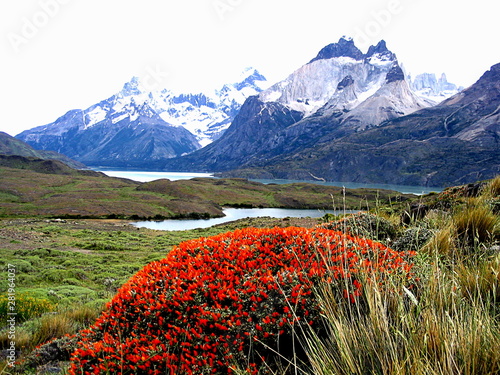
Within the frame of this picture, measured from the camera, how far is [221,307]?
407cm

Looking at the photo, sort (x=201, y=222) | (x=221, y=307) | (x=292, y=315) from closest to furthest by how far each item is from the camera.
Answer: (x=292, y=315)
(x=221, y=307)
(x=201, y=222)

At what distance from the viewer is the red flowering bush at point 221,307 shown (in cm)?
361

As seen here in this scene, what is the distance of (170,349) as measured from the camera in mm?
3789

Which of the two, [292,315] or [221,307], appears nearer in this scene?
[292,315]

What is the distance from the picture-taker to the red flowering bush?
3613 mm

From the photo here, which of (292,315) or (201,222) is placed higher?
(292,315)

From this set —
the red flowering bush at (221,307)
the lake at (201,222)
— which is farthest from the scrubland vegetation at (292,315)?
the lake at (201,222)

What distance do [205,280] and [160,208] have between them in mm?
97452

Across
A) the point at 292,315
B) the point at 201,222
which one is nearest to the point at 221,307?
the point at 292,315

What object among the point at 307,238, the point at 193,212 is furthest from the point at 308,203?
the point at 307,238

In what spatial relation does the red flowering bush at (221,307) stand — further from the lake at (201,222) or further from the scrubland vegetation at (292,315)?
the lake at (201,222)

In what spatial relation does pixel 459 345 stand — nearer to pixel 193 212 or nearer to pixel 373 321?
pixel 373 321

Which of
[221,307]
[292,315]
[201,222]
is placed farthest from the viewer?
[201,222]

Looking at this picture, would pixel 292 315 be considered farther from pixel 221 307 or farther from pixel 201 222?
pixel 201 222
